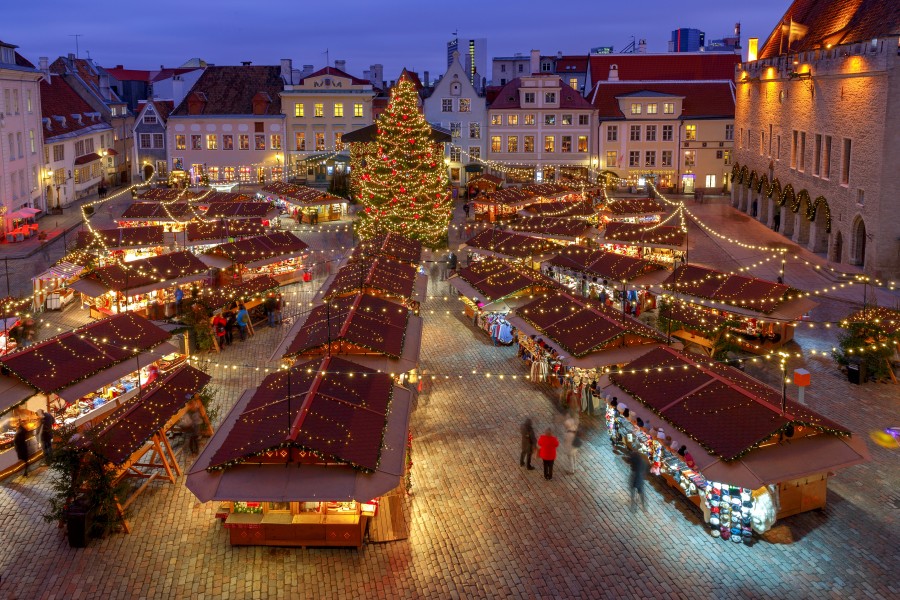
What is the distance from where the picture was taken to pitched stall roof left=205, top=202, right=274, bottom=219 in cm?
4359

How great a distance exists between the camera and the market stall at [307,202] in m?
49.6

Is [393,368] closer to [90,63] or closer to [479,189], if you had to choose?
[479,189]

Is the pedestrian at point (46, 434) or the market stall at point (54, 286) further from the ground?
the market stall at point (54, 286)

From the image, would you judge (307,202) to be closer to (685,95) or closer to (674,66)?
(685,95)

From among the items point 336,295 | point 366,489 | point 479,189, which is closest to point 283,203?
point 479,189

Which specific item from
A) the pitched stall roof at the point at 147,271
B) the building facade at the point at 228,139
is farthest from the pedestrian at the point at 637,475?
the building facade at the point at 228,139

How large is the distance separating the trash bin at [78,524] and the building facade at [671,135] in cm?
5642

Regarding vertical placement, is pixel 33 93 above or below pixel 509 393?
above

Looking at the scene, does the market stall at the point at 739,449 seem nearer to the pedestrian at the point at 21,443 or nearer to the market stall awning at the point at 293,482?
the market stall awning at the point at 293,482

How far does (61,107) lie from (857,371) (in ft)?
193

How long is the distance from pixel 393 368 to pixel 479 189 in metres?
43.9

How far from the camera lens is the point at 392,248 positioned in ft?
110

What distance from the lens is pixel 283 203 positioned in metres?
53.5

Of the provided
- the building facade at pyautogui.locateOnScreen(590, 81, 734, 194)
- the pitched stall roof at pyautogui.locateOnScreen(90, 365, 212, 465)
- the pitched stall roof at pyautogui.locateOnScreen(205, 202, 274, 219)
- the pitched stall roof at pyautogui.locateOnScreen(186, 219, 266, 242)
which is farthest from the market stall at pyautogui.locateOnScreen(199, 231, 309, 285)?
the building facade at pyautogui.locateOnScreen(590, 81, 734, 194)
